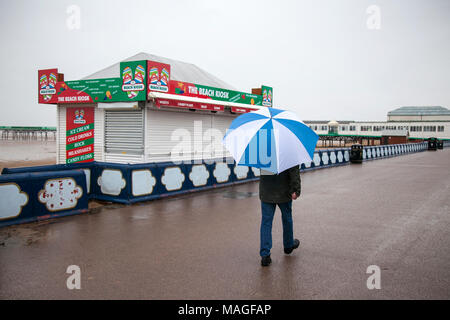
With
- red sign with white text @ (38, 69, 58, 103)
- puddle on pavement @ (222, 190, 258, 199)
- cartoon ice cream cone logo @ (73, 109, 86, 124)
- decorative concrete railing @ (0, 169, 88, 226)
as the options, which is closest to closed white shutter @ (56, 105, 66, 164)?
red sign with white text @ (38, 69, 58, 103)

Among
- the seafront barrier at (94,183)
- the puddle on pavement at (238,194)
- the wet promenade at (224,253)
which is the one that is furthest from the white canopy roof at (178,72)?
the wet promenade at (224,253)

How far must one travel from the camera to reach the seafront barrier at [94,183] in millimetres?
7430

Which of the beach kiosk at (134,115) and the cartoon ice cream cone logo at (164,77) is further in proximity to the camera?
the cartoon ice cream cone logo at (164,77)

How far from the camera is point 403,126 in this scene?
3310 inches

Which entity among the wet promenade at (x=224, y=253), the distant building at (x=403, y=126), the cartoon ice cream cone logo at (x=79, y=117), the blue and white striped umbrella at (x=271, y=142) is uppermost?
the distant building at (x=403, y=126)

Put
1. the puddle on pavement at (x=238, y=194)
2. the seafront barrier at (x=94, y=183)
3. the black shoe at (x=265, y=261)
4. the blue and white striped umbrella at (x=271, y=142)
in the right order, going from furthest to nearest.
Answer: the puddle on pavement at (x=238, y=194) < the seafront barrier at (x=94, y=183) < the black shoe at (x=265, y=261) < the blue and white striped umbrella at (x=271, y=142)

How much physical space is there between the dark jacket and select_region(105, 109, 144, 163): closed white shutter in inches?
357

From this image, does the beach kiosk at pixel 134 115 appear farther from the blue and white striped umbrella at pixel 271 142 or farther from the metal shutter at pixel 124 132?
the blue and white striped umbrella at pixel 271 142

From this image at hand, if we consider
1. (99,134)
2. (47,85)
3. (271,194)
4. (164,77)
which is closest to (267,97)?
(164,77)

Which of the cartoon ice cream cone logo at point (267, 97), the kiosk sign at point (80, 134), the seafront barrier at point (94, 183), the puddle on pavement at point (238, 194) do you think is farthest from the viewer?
the cartoon ice cream cone logo at point (267, 97)

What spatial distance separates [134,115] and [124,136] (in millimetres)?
958

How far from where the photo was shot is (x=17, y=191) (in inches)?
291

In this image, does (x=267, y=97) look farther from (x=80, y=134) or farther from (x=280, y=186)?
(x=280, y=186)
